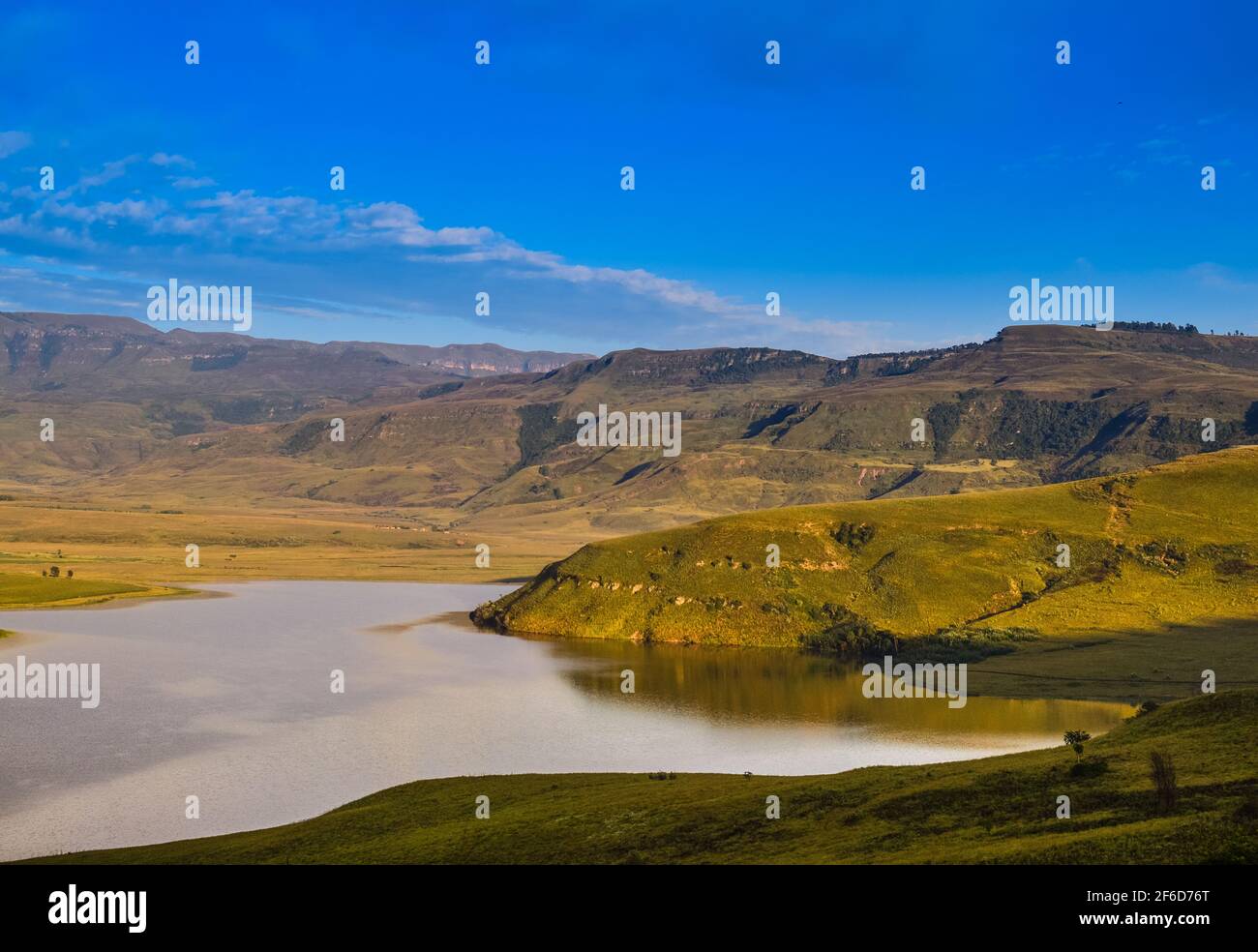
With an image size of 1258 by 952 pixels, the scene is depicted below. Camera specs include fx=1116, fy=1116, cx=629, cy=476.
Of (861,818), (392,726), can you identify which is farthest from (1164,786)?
(392,726)

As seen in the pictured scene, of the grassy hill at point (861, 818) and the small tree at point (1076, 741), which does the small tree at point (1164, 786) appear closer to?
the grassy hill at point (861, 818)

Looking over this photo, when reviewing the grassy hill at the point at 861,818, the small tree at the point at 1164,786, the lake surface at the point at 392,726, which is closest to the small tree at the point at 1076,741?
the grassy hill at the point at 861,818

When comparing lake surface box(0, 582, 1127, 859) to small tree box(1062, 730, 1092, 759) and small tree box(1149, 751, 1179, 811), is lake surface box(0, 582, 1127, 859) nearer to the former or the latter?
small tree box(1062, 730, 1092, 759)

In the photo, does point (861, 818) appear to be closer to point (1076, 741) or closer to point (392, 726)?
point (1076, 741)

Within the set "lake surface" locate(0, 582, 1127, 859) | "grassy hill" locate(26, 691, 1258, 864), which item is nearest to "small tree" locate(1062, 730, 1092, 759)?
"grassy hill" locate(26, 691, 1258, 864)

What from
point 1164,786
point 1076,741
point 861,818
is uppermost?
point 1164,786
